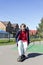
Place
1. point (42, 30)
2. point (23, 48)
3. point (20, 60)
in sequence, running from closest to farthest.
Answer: point (20, 60), point (23, 48), point (42, 30)

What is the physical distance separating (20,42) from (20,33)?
484 mm

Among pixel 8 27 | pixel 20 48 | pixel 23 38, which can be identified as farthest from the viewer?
pixel 8 27

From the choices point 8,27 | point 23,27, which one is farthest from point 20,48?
point 8,27

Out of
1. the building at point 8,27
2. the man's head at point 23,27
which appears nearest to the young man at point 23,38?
the man's head at point 23,27

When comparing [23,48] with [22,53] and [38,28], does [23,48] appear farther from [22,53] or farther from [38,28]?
Answer: [38,28]

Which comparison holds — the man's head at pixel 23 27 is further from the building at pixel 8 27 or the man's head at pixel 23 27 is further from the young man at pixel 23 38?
the building at pixel 8 27

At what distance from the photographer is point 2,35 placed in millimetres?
111438

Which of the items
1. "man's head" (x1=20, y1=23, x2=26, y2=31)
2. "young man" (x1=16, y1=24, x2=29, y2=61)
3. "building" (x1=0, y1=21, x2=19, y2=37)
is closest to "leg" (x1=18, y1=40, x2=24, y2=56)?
"young man" (x1=16, y1=24, x2=29, y2=61)

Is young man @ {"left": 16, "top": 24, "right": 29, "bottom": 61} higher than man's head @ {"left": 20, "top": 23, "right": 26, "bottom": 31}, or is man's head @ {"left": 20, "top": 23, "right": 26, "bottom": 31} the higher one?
man's head @ {"left": 20, "top": 23, "right": 26, "bottom": 31}

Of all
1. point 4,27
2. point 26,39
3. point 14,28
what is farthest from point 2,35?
point 26,39

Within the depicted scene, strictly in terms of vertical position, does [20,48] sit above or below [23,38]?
below

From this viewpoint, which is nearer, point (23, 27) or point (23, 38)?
point (23, 27)

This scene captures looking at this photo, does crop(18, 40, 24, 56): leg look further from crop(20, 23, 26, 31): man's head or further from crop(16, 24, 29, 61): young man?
crop(20, 23, 26, 31): man's head

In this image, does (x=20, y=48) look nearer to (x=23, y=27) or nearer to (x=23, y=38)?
(x=23, y=38)
